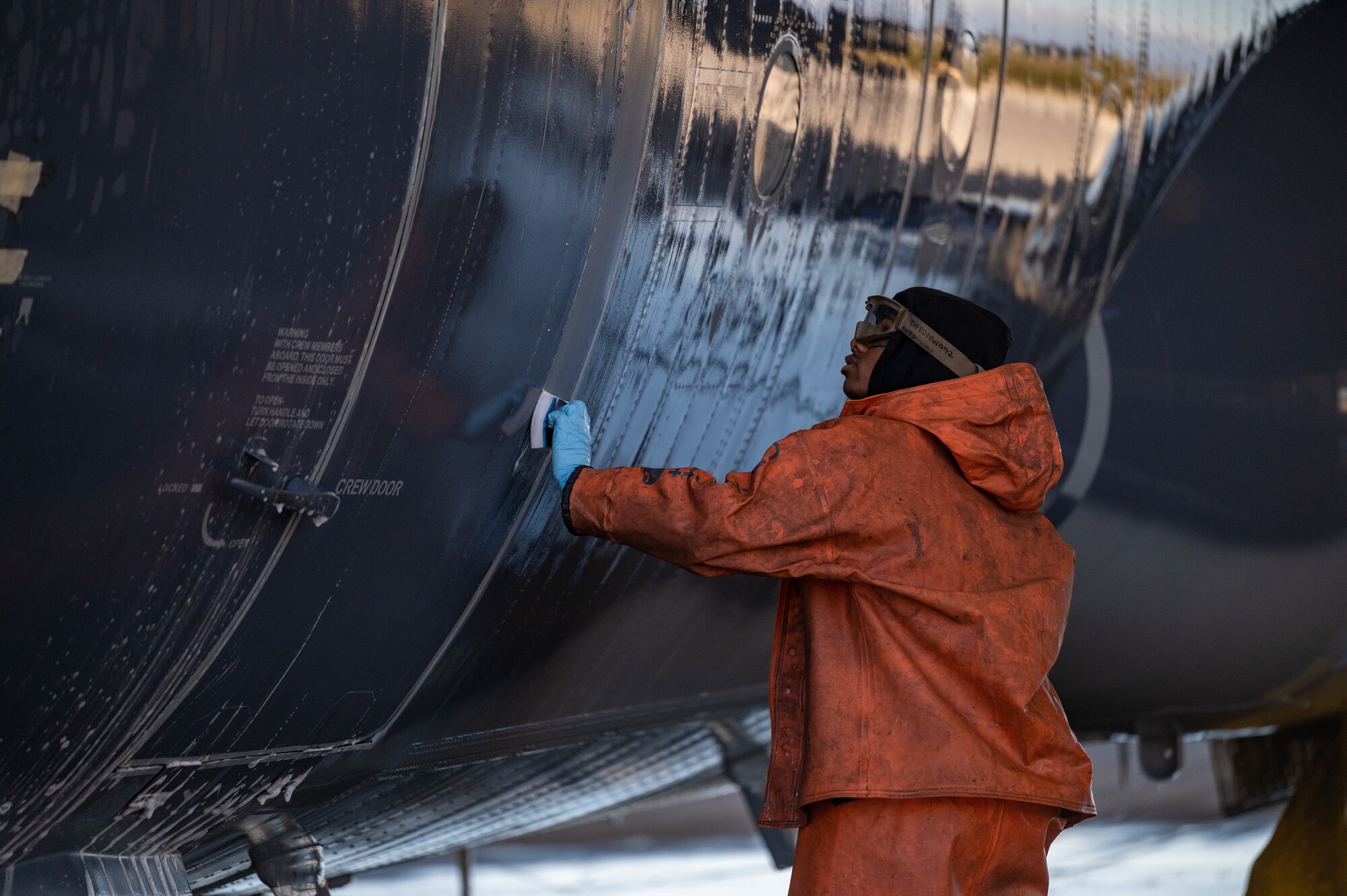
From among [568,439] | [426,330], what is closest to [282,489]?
[426,330]

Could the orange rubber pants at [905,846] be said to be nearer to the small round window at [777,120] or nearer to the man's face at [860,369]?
the man's face at [860,369]

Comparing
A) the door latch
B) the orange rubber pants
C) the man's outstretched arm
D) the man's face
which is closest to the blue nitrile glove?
the man's outstretched arm

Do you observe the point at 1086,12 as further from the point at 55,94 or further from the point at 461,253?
the point at 55,94

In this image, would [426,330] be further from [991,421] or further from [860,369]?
[991,421]

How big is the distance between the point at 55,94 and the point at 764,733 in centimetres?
286

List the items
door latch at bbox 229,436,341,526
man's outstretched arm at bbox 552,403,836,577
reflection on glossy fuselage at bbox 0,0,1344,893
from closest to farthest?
reflection on glossy fuselage at bbox 0,0,1344,893 → door latch at bbox 229,436,341,526 → man's outstretched arm at bbox 552,403,836,577

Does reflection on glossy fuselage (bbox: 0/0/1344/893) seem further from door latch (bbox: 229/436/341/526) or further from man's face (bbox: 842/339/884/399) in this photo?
man's face (bbox: 842/339/884/399)

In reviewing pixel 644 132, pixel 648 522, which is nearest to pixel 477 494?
pixel 648 522

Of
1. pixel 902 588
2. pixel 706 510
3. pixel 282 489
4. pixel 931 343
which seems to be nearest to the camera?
pixel 282 489

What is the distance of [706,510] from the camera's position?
2.42m

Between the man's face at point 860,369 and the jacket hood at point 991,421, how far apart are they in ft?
0.20

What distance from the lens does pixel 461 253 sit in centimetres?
225

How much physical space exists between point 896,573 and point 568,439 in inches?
23.6

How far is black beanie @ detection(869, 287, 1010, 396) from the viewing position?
2729mm
